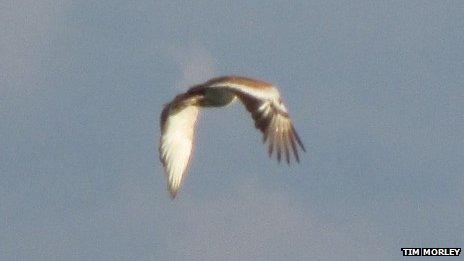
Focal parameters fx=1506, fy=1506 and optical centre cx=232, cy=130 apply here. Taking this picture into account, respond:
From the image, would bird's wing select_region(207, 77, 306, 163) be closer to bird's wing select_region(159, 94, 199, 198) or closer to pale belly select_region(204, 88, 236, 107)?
pale belly select_region(204, 88, 236, 107)

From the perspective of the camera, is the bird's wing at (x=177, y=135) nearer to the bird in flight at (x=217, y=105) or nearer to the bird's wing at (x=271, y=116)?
the bird in flight at (x=217, y=105)

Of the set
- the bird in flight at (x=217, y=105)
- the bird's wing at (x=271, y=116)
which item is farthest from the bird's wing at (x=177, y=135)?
the bird's wing at (x=271, y=116)

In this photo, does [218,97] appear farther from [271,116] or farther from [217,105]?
[271,116]

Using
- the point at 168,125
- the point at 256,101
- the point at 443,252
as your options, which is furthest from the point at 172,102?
the point at 443,252

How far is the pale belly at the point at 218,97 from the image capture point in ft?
114

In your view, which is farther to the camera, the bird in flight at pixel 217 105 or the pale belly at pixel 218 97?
the pale belly at pixel 218 97

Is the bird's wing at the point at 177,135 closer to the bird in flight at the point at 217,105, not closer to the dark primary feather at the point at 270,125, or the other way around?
the bird in flight at the point at 217,105

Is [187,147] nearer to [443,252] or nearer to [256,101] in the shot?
[256,101]

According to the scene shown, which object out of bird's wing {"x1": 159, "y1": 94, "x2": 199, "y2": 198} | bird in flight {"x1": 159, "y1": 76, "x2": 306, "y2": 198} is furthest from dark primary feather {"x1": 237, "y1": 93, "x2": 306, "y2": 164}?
bird's wing {"x1": 159, "y1": 94, "x2": 199, "y2": 198}

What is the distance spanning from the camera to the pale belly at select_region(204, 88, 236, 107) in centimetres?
3469

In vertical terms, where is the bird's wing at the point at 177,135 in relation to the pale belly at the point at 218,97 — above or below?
below

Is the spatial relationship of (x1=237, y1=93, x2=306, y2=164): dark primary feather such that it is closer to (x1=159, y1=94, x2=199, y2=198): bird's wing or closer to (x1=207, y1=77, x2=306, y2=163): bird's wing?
(x1=207, y1=77, x2=306, y2=163): bird's wing

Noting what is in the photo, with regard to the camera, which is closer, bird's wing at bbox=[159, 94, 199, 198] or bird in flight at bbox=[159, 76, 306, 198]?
bird in flight at bbox=[159, 76, 306, 198]

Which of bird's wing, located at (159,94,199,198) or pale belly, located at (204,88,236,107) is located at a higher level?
pale belly, located at (204,88,236,107)
